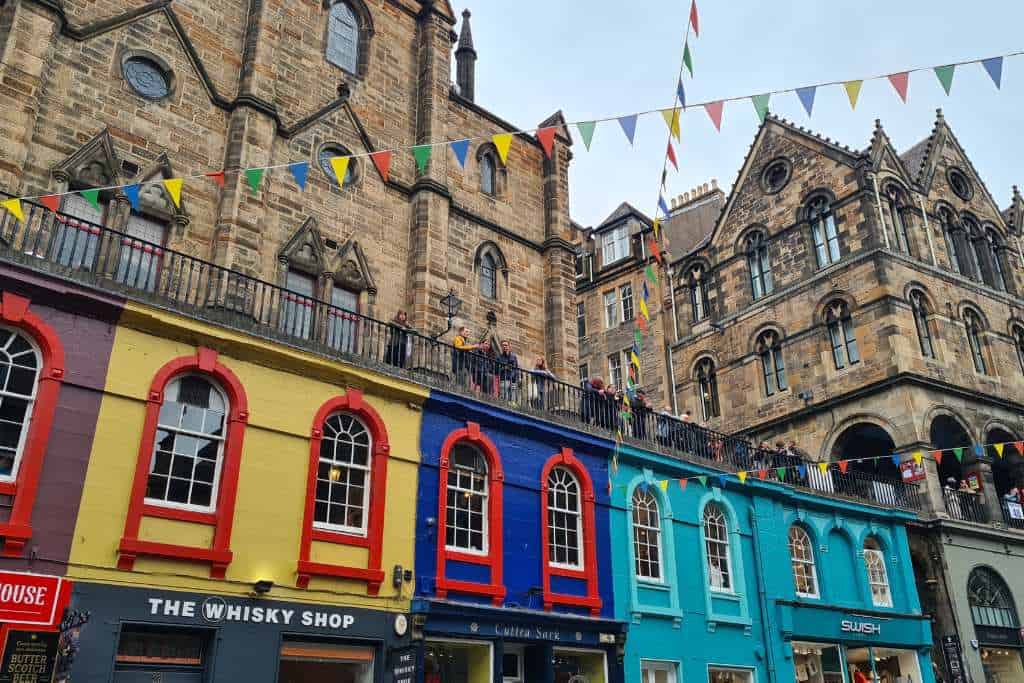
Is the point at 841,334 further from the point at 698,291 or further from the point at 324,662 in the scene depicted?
the point at 324,662

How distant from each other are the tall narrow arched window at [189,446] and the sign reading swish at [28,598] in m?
1.71

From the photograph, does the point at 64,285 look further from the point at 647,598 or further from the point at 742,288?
the point at 742,288

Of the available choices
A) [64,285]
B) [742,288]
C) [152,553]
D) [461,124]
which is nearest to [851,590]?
[742,288]

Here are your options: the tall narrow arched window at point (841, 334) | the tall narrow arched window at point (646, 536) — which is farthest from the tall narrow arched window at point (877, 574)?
the tall narrow arched window at point (646, 536)

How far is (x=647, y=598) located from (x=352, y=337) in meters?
7.76

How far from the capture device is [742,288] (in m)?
31.4

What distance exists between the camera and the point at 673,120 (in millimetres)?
13648

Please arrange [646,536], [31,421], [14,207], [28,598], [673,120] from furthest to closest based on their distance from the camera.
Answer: [646,536], [673,120], [14,207], [31,421], [28,598]

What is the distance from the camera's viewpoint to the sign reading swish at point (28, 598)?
10.5m

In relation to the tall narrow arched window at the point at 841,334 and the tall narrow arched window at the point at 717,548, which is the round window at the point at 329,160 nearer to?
the tall narrow arched window at the point at 717,548

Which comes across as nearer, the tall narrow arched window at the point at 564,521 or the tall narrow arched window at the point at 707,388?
the tall narrow arched window at the point at 564,521

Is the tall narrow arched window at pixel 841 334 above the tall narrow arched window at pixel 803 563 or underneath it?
above

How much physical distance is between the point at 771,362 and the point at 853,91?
18.0 metres

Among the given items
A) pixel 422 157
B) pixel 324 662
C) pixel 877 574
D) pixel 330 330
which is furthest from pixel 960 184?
pixel 324 662
